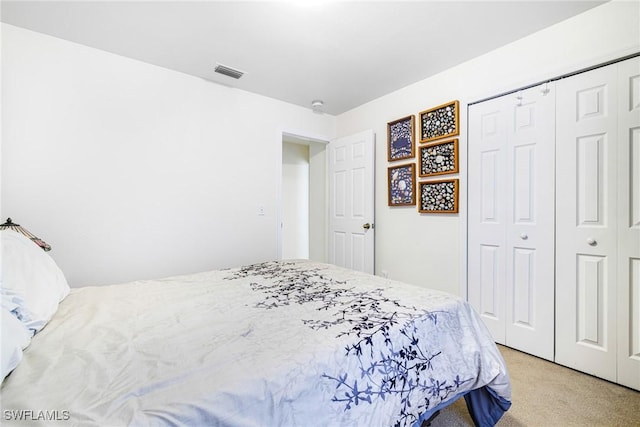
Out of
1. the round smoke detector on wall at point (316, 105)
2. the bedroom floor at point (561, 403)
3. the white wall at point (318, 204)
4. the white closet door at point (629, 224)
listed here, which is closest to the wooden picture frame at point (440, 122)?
the white closet door at point (629, 224)

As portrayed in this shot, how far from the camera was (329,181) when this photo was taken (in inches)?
154

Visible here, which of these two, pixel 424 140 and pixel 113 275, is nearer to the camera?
pixel 113 275

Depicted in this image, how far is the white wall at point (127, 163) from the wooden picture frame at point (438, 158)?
1718 millimetres

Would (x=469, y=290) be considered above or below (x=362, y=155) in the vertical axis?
below

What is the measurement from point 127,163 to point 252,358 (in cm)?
231

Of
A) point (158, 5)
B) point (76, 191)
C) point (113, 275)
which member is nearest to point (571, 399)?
point (113, 275)

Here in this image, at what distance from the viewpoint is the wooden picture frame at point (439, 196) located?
2594 millimetres

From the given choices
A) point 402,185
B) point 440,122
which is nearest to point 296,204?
point 402,185

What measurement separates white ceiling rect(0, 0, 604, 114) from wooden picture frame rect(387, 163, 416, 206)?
961 millimetres

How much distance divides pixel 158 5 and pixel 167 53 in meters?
0.62

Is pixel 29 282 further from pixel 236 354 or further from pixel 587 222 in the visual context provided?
pixel 587 222

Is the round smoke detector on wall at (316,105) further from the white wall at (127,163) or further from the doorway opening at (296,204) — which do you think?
the doorway opening at (296,204)

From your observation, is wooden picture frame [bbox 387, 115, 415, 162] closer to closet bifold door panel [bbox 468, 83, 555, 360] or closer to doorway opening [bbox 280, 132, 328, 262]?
closet bifold door panel [bbox 468, 83, 555, 360]

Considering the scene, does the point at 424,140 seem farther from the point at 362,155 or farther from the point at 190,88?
the point at 190,88
